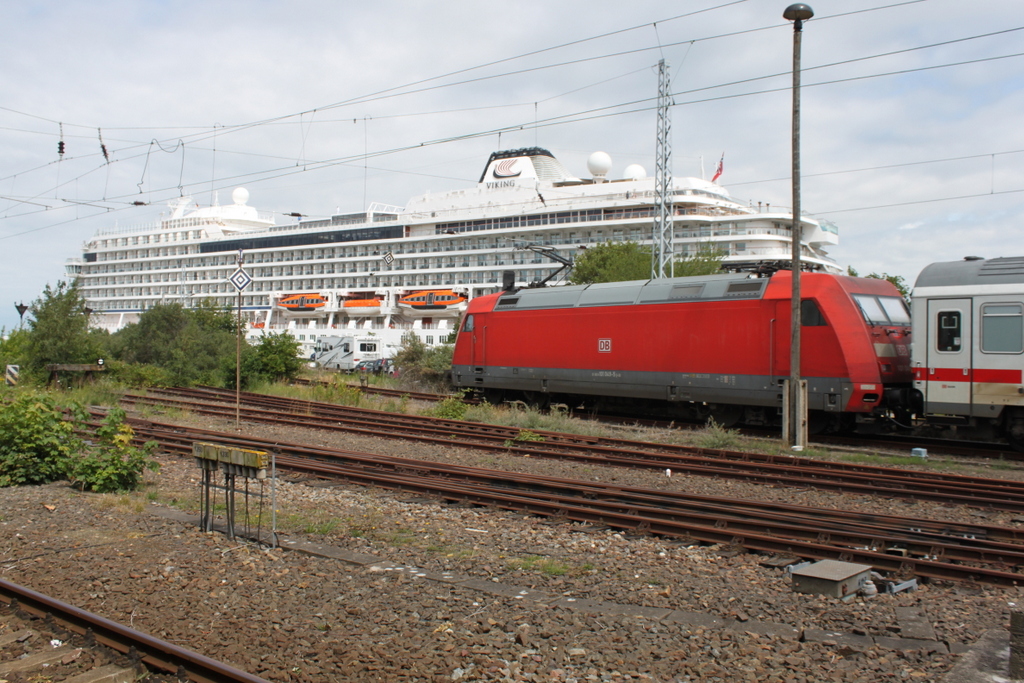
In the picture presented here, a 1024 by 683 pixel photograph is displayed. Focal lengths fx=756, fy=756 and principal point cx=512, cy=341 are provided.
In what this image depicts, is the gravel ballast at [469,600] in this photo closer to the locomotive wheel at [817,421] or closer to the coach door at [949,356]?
the coach door at [949,356]

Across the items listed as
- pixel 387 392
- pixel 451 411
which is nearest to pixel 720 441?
pixel 451 411

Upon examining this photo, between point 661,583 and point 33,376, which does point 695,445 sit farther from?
point 33,376

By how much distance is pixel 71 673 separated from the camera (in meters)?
4.25

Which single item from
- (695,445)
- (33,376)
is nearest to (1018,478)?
(695,445)

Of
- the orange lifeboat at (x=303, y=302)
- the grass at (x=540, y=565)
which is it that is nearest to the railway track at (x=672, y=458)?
the grass at (x=540, y=565)

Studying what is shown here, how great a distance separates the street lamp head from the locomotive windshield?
16.4 ft

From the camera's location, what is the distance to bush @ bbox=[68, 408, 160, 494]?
9.16 m

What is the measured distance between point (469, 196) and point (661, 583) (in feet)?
176

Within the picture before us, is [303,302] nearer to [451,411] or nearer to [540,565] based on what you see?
[451,411]

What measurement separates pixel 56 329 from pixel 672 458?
2181 cm

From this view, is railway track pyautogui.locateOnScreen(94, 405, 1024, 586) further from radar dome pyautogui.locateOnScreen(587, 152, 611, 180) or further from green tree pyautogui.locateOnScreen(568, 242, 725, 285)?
radar dome pyautogui.locateOnScreen(587, 152, 611, 180)

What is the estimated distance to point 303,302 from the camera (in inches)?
2400

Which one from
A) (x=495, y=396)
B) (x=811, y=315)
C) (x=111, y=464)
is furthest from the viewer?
(x=495, y=396)

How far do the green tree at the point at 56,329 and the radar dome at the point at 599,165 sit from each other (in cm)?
3643
